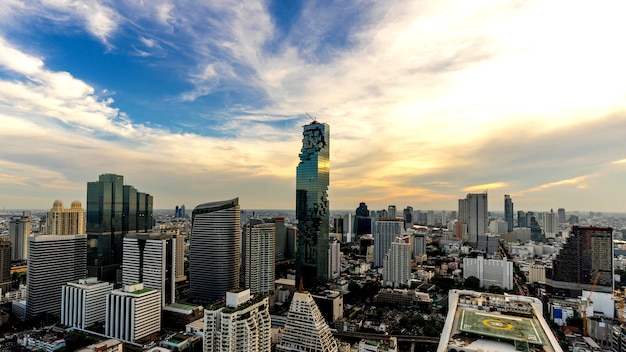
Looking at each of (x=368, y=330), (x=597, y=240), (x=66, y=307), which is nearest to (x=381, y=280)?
(x=368, y=330)

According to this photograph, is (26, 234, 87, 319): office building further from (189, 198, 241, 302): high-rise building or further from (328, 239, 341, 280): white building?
(328, 239, 341, 280): white building

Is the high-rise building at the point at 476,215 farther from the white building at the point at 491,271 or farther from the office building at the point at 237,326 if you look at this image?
the office building at the point at 237,326

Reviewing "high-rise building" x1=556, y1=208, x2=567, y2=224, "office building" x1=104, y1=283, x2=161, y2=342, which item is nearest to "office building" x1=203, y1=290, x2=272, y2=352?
"office building" x1=104, y1=283, x2=161, y2=342

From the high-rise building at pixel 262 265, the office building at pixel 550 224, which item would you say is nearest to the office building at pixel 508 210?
the office building at pixel 550 224

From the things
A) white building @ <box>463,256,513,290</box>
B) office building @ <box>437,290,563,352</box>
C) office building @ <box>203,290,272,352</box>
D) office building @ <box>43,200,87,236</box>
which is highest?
office building @ <box>43,200,87,236</box>

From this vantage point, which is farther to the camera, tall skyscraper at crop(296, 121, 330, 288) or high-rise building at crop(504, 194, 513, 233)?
high-rise building at crop(504, 194, 513, 233)

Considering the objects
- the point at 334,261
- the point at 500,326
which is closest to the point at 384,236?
the point at 334,261

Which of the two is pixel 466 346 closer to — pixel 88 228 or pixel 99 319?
pixel 99 319
